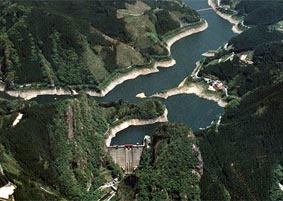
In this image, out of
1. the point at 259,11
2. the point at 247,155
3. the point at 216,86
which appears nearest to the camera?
the point at 247,155

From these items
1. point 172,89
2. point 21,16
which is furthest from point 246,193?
point 21,16

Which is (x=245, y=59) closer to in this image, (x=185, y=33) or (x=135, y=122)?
(x=185, y=33)

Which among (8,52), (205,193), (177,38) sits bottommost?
(177,38)

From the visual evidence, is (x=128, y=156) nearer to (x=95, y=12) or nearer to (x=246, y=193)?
(x=246, y=193)

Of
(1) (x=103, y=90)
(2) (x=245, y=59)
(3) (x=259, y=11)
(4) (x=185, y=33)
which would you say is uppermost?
(2) (x=245, y=59)

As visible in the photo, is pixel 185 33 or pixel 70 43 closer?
pixel 70 43

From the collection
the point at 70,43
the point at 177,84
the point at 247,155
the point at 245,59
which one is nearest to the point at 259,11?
the point at 245,59
